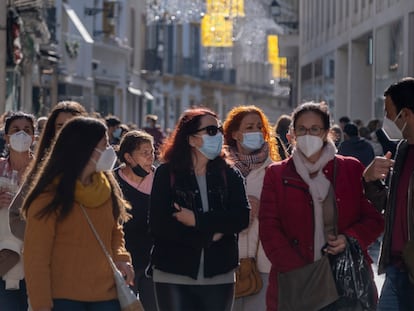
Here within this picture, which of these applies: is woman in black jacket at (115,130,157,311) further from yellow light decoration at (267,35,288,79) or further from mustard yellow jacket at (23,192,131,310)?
yellow light decoration at (267,35,288,79)

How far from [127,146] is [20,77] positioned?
2741 centimetres

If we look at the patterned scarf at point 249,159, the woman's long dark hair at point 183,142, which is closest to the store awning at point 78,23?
the patterned scarf at point 249,159

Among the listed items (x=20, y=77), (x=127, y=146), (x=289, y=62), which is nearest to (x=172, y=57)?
(x=289, y=62)

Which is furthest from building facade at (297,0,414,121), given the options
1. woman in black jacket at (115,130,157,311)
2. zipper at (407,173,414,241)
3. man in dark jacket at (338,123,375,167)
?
zipper at (407,173,414,241)

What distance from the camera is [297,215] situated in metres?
7.64

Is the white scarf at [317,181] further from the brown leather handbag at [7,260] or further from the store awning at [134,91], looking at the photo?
the store awning at [134,91]

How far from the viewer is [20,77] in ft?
124

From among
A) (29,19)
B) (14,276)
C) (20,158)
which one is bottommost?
(14,276)

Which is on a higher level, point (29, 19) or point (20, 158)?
point (29, 19)

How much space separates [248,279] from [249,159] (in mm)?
933

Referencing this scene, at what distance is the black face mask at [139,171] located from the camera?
10.5m

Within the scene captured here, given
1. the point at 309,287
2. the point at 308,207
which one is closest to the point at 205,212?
the point at 308,207

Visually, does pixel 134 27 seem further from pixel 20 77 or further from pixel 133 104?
pixel 20 77

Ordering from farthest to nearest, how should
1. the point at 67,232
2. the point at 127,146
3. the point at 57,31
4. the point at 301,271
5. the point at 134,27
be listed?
1. the point at 134,27
2. the point at 57,31
3. the point at 127,146
4. the point at 301,271
5. the point at 67,232
